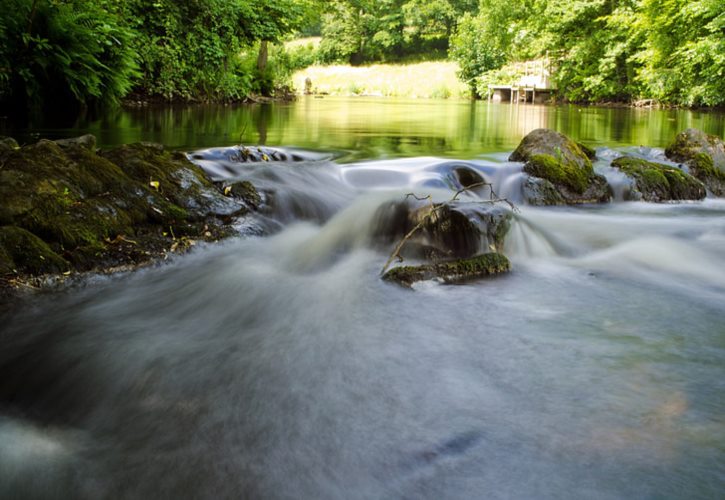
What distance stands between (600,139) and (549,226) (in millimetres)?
7390

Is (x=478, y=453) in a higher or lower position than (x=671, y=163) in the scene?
lower

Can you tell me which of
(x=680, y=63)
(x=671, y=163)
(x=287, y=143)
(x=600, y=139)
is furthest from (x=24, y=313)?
(x=680, y=63)

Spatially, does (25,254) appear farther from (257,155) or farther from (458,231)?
(257,155)

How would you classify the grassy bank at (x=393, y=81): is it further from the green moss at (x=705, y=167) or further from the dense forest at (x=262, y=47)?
the green moss at (x=705, y=167)

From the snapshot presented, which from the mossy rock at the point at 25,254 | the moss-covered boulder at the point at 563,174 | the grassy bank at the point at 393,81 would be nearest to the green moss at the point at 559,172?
the moss-covered boulder at the point at 563,174

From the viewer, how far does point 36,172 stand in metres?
4.11

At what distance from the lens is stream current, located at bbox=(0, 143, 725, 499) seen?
206cm

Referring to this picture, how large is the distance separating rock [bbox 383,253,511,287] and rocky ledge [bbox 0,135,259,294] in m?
1.52

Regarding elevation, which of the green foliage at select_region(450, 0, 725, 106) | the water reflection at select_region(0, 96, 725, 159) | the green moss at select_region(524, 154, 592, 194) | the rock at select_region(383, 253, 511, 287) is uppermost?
the green foliage at select_region(450, 0, 725, 106)

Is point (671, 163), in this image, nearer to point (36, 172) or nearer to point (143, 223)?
point (143, 223)

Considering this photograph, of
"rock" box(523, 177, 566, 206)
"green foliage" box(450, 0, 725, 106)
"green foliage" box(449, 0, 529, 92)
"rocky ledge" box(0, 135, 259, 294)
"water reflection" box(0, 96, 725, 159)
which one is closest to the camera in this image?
"rocky ledge" box(0, 135, 259, 294)

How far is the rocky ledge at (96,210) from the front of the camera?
12.0 feet

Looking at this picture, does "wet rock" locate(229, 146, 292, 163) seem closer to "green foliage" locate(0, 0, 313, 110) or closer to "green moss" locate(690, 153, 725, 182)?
"green foliage" locate(0, 0, 313, 110)

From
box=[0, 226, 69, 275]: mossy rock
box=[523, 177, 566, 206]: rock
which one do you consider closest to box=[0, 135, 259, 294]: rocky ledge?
box=[0, 226, 69, 275]: mossy rock
